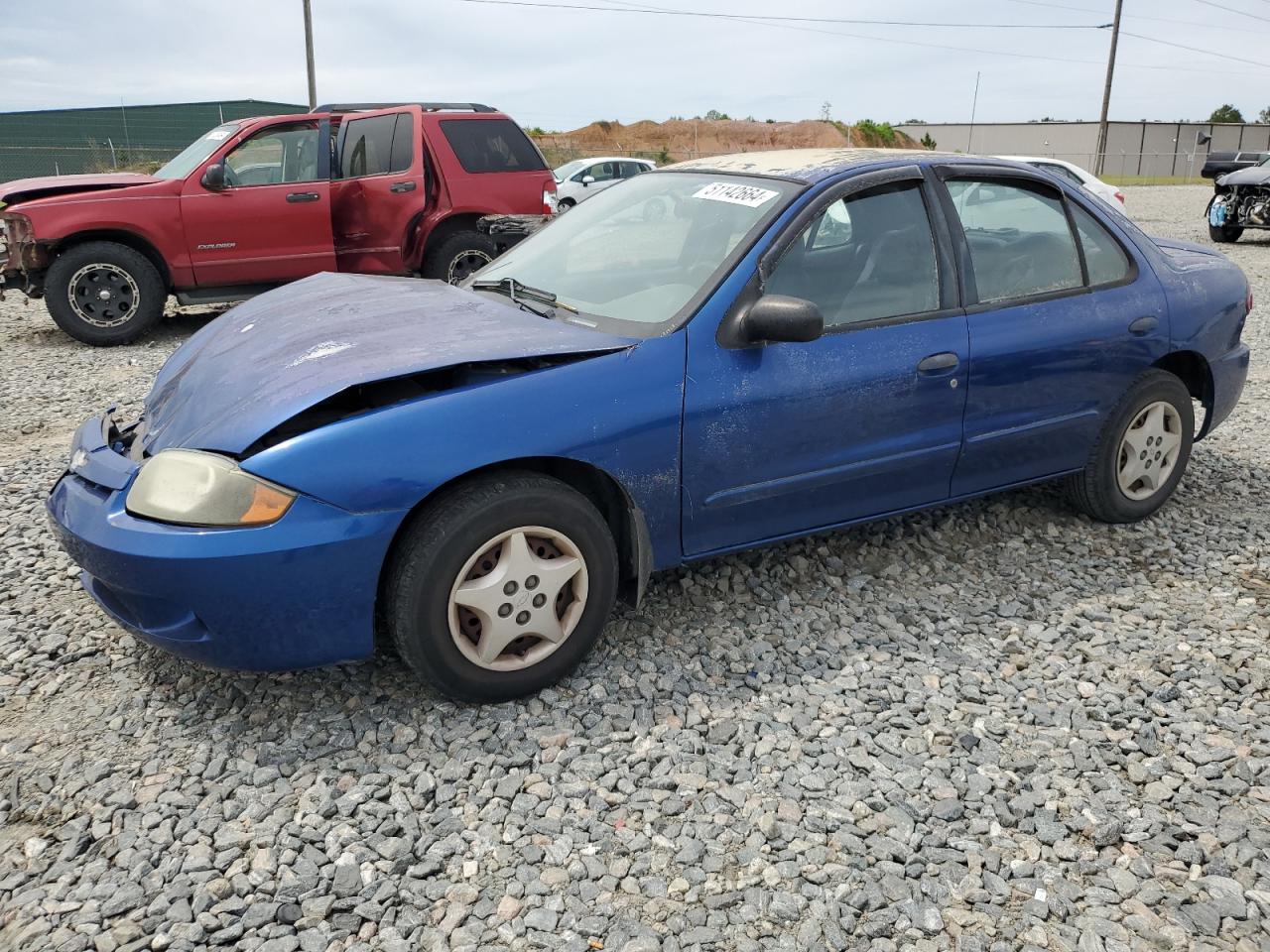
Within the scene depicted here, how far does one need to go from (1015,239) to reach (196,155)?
24.9 ft

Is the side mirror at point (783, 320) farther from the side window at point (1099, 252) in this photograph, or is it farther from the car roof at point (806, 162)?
the side window at point (1099, 252)

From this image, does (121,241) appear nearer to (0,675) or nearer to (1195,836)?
(0,675)

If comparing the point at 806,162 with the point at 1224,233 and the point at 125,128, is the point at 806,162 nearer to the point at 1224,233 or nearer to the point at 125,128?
the point at 1224,233

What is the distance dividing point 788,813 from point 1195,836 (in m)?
1.04

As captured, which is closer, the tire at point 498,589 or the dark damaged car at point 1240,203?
the tire at point 498,589

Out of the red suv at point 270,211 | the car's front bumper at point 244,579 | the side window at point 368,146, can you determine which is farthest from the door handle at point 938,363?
the side window at point 368,146

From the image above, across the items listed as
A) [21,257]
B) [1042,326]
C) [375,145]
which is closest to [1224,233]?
[375,145]

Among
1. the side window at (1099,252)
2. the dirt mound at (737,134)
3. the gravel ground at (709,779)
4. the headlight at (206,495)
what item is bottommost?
the gravel ground at (709,779)

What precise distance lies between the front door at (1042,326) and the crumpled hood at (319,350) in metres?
1.54

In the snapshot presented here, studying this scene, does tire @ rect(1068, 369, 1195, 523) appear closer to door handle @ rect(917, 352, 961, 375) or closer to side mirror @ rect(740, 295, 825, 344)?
door handle @ rect(917, 352, 961, 375)

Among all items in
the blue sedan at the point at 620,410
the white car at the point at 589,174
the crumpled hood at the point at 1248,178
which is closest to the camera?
the blue sedan at the point at 620,410

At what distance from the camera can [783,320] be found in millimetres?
3049

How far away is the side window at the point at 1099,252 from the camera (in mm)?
4062

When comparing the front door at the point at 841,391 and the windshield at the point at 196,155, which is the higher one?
the windshield at the point at 196,155
